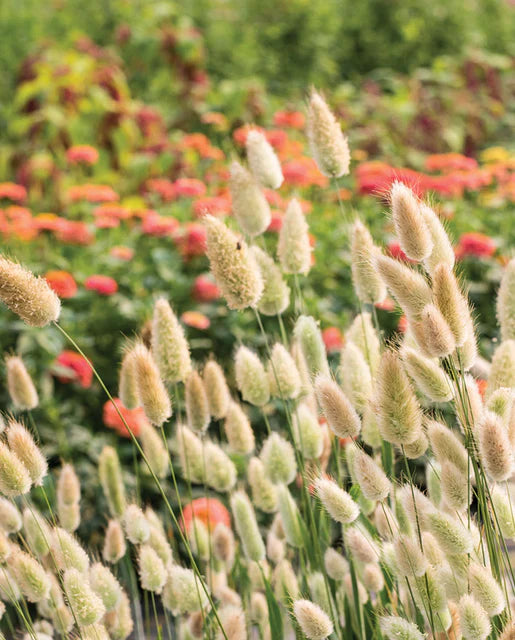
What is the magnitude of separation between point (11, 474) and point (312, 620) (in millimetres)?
435

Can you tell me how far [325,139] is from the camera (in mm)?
1453

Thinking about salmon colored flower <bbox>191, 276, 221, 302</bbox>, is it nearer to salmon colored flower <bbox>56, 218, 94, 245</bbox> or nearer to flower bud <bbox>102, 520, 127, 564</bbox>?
salmon colored flower <bbox>56, 218, 94, 245</bbox>

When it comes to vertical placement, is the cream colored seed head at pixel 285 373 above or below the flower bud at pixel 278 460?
above

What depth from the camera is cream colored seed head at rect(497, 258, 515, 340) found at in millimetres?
1349

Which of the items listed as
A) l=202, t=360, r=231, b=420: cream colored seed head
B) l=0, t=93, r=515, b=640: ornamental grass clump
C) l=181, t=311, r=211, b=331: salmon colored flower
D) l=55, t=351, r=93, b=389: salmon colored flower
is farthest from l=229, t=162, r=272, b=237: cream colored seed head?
l=181, t=311, r=211, b=331: salmon colored flower

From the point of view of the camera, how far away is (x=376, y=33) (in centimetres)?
794

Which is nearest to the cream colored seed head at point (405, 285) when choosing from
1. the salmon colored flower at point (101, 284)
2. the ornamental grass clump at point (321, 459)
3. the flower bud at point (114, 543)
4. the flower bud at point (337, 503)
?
the ornamental grass clump at point (321, 459)

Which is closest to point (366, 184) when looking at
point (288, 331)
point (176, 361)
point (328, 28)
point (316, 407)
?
point (288, 331)

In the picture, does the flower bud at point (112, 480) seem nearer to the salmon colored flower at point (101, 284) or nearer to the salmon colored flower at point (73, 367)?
the salmon colored flower at point (73, 367)

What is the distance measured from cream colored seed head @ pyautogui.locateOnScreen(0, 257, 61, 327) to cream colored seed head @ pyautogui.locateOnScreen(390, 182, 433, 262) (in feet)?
1.52

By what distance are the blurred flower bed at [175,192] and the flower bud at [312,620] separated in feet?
1.62

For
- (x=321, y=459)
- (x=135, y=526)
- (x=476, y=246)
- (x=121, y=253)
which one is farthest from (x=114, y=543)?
(x=476, y=246)

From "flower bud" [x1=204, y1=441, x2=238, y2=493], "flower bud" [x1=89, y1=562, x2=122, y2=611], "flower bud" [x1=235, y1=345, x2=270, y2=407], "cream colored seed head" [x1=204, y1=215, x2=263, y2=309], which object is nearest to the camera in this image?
"cream colored seed head" [x1=204, y1=215, x2=263, y2=309]

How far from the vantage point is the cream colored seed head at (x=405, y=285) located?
1.08m
